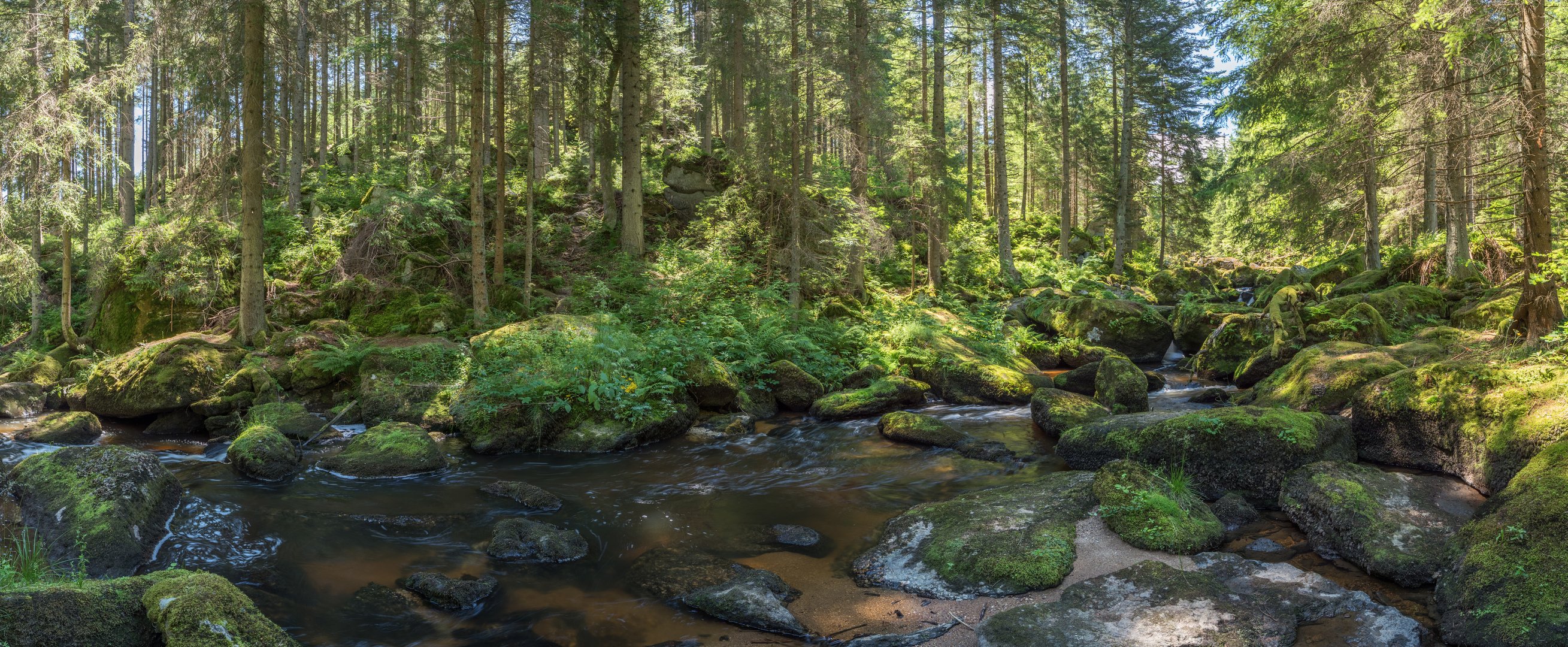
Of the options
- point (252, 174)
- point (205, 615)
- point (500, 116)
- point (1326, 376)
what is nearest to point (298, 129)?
point (252, 174)

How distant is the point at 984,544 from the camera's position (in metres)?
6.13

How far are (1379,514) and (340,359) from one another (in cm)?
1512

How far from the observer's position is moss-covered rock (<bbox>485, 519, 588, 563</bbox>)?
6.75 m

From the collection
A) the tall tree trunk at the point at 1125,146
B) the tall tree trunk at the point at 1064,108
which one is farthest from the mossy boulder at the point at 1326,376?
the tall tree trunk at the point at 1125,146

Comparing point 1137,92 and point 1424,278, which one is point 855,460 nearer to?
point 1424,278

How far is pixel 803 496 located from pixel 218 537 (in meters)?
5.96

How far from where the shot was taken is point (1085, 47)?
31188mm

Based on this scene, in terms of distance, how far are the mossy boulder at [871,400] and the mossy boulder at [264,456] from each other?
786 centimetres

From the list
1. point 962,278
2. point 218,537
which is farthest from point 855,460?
point 962,278

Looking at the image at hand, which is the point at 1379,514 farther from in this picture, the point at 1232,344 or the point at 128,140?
the point at 128,140

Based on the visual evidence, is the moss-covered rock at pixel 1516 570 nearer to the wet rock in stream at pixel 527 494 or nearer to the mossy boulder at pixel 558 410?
the wet rock in stream at pixel 527 494

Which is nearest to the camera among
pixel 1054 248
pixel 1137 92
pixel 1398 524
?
pixel 1398 524

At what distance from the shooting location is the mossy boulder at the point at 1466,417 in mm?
6457

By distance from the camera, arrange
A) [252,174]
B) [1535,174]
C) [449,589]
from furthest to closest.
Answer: [252,174] < [1535,174] < [449,589]
